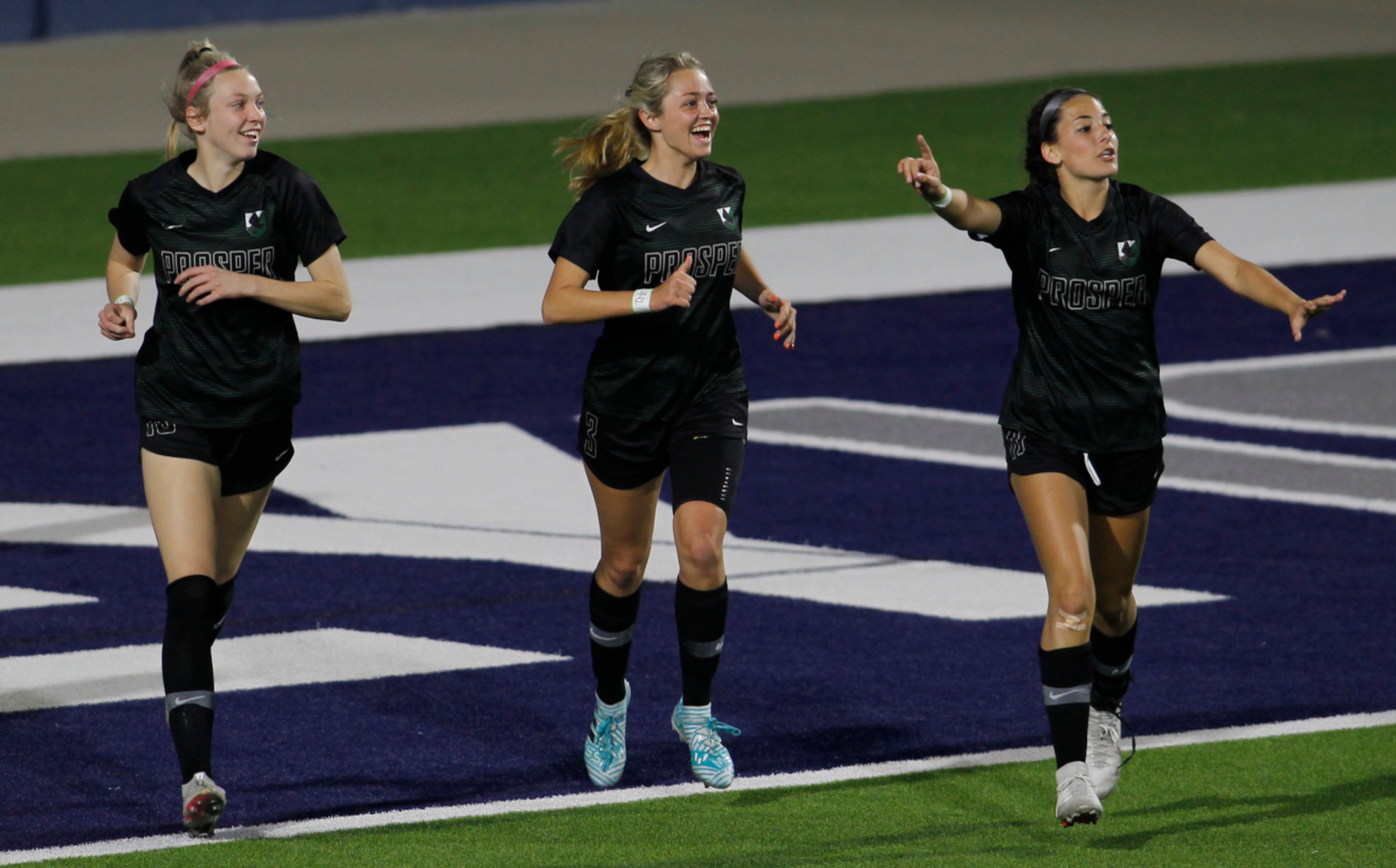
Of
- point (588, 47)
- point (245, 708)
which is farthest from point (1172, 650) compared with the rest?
point (588, 47)

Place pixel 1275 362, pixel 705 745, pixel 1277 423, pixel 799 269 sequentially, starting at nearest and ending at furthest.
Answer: pixel 705 745 → pixel 1277 423 → pixel 1275 362 → pixel 799 269

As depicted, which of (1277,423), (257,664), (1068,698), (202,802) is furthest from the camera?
(1277,423)

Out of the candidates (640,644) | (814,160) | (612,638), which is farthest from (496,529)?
(814,160)

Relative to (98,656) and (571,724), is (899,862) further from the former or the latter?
(98,656)

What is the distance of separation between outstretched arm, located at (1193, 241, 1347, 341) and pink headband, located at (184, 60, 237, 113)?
2.65 meters

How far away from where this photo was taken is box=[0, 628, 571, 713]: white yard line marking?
7.35 m

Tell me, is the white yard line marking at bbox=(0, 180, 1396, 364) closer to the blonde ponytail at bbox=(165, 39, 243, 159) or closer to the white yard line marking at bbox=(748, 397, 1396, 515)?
the white yard line marking at bbox=(748, 397, 1396, 515)

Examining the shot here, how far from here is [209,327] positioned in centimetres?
599

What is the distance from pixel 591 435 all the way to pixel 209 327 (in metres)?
1.13

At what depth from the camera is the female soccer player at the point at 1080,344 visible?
5.84 meters

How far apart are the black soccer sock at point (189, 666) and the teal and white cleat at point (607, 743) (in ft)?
3.79

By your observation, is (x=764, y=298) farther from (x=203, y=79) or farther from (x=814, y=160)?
(x=814, y=160)

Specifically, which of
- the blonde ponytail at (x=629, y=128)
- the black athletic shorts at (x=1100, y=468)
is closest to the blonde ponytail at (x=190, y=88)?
the blonde ponytail at (x=629, y=128)

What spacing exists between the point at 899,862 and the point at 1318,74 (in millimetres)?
21486
